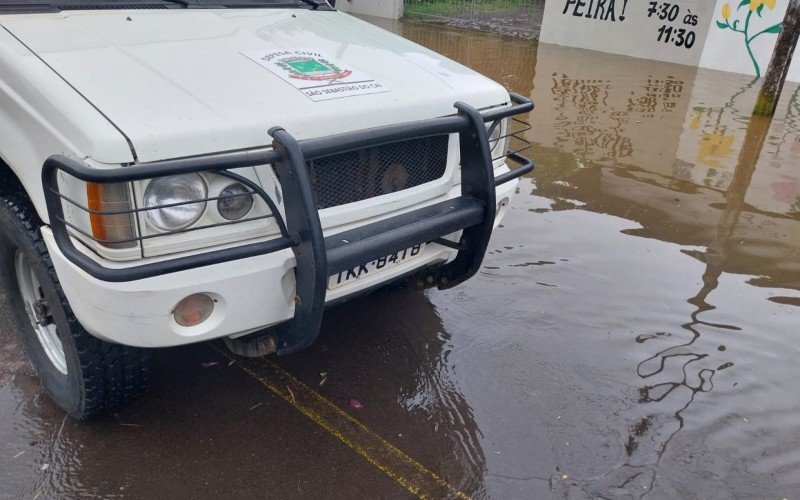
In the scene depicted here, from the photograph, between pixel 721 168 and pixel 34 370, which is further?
pixel 721 168

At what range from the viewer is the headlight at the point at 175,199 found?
217 centimetres

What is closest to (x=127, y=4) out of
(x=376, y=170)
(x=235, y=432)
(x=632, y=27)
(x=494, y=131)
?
(x=376, y=170)

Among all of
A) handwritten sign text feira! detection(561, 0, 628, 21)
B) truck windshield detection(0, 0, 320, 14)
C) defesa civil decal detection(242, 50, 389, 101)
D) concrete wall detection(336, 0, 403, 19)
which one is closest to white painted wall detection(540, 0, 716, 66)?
handwritten sign text feira! detection(561, 0, 628, 21)

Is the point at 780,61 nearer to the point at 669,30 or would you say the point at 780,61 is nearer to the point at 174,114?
the point at 669,30

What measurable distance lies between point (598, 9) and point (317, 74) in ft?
38.7

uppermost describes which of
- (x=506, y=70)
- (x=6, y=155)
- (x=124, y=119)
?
(x=124, y=119)

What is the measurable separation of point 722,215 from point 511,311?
2.46 metres

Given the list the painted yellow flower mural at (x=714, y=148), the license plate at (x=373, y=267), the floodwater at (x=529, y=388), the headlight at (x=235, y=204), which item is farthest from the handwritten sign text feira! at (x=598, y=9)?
the headlight at (x=235, y=204)

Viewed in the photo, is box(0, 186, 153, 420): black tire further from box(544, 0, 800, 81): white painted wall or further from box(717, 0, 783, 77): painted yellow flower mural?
box(717, 0, 783, 77): painted yellow flower mural

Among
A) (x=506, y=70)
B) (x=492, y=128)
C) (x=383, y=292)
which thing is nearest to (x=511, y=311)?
(x=383, y=292)

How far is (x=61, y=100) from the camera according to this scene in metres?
2.15

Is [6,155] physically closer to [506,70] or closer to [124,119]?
[124,119]

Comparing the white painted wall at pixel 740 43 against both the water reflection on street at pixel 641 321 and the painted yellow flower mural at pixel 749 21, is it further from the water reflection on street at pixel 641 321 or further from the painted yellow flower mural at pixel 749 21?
the water reflection on street at pixel 641 321

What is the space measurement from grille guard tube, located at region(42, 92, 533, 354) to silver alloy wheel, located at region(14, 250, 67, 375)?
82 centimetres
